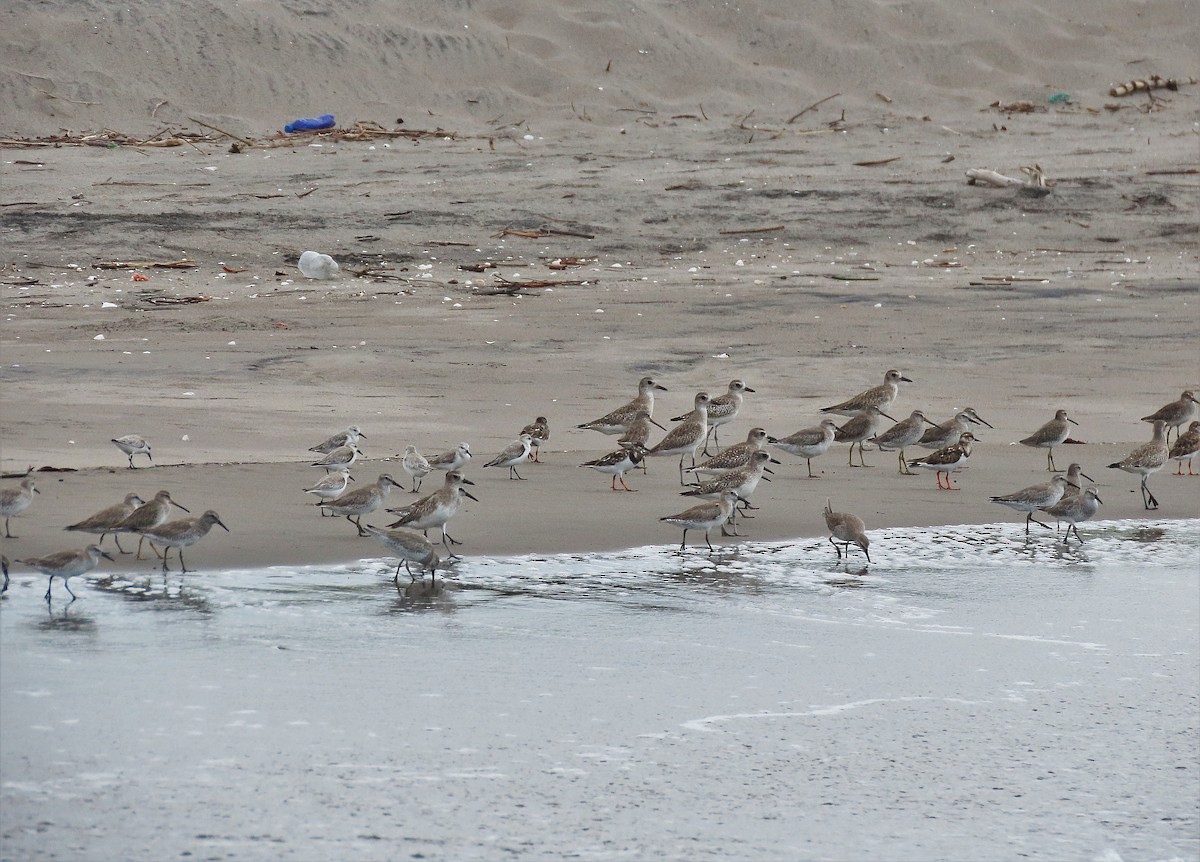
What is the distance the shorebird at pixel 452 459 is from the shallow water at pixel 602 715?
200 cm

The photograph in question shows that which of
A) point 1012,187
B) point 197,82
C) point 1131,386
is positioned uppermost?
point 197,82

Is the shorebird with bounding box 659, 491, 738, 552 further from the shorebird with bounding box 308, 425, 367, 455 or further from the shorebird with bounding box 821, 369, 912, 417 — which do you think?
the shorebird with bounding box 821, 369, 912, 417

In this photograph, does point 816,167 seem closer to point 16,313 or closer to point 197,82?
point 197,82

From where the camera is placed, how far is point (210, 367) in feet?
48.0

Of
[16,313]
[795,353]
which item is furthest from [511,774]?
[16,313]

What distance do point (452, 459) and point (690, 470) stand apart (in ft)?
5.49

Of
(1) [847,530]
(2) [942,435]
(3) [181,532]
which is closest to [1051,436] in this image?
(2) [942,435]

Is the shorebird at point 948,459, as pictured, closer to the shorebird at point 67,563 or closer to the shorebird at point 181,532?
the shorebird at point 181,532

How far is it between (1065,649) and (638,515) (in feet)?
10.9

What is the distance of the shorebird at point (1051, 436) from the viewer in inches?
510

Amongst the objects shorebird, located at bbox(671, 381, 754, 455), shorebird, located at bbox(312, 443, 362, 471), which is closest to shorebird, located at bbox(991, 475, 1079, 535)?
shorebird, located at bbox(671, 381, 754, 455)

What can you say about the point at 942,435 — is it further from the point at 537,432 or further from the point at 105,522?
the point at 105,522

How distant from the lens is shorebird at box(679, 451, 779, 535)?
1102 cm

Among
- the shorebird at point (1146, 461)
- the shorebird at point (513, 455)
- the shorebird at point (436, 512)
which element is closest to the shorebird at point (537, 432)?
the shorebird at point (513, 455)
